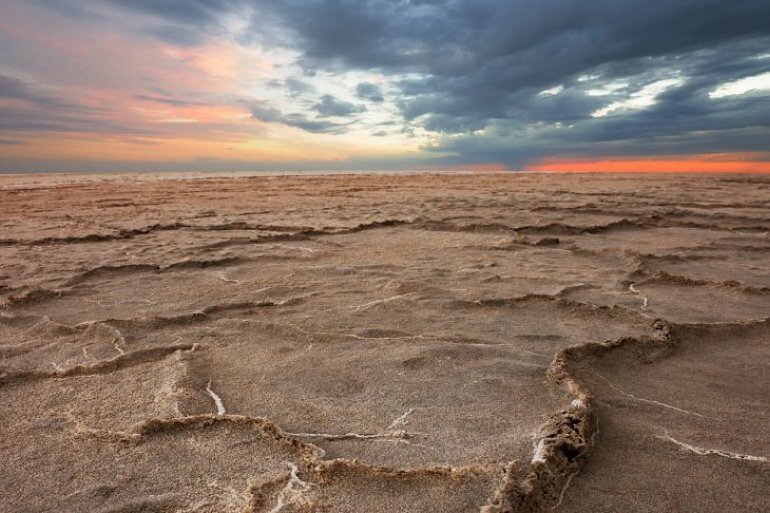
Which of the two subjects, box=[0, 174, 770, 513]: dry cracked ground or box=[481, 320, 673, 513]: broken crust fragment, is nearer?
box=[481, 320, 673, 513]: broken crust fragment

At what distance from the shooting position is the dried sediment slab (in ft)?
4.64

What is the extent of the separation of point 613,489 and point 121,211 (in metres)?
7.92

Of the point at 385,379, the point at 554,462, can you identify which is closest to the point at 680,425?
the point at 554,462

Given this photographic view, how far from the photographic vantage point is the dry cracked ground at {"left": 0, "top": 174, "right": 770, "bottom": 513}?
4.78ft

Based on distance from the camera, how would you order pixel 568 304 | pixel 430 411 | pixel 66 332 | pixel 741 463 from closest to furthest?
pixel 741 463 < pixel 430 411 < pixel 66 332 < pixel 568 304

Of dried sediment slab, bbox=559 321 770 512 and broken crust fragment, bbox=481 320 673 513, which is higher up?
broken crust fragment, bbox=481 320 673 513

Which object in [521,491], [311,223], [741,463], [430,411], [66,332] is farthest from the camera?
[311,223]

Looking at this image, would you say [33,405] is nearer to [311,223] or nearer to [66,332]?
[66,332]

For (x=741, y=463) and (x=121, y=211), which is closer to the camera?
(x=741, y=463)

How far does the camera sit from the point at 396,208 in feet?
25.9

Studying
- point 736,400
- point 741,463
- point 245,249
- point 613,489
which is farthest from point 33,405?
point 245,249

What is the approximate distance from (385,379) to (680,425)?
3.32ft

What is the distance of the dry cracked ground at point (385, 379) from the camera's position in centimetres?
146

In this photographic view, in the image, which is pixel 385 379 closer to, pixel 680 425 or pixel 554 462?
pixel 554 462
